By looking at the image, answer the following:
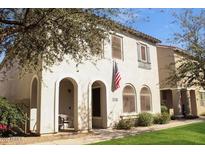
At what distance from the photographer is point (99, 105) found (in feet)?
61.9

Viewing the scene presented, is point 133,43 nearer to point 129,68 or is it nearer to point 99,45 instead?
point 129,68

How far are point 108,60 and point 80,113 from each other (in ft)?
15.9

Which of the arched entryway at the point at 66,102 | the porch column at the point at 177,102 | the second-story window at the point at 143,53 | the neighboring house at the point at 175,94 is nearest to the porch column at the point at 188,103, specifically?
the neighboring house at the point at 175,94

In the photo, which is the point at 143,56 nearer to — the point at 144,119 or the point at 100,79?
the point at 144,119

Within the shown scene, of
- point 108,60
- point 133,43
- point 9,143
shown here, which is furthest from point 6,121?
point 133,43

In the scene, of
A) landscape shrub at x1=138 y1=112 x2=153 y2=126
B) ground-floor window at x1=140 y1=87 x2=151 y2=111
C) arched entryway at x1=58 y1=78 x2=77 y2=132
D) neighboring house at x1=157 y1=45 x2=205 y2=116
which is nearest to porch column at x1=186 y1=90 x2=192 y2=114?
neighboring house at x1=157 y1=45 x2=205 y2=116

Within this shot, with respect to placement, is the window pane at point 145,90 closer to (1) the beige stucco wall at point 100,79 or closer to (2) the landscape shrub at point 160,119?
(1) the beige stucco wall at point 100,79

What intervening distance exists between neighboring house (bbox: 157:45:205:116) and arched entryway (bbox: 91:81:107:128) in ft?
35.6

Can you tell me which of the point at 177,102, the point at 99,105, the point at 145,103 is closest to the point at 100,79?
the point at 99,105

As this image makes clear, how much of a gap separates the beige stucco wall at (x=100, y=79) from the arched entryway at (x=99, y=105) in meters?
0.26

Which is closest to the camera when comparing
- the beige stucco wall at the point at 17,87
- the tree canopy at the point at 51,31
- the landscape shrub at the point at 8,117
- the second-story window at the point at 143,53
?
the tree canopy at the point at 51,31

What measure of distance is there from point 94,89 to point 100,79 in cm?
188

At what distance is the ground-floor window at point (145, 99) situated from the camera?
21.4m

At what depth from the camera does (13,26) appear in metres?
9.62
